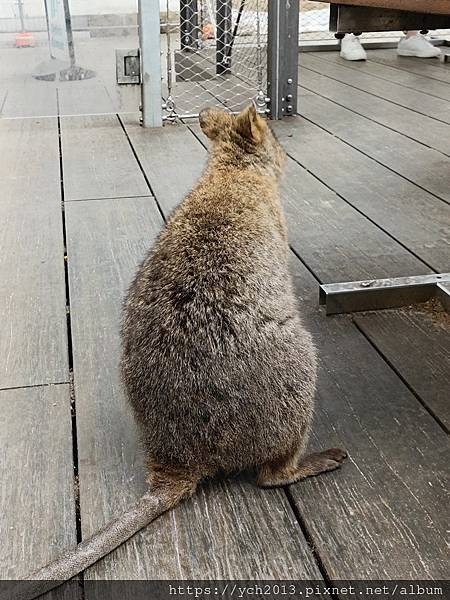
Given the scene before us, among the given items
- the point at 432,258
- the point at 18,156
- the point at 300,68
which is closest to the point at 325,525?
the point at 432,258

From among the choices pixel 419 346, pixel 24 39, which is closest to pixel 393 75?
pixel 24 39

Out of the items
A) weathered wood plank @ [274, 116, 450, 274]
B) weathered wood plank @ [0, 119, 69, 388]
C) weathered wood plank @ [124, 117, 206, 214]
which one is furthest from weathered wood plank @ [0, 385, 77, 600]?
weathered wood plank @ [124, 117, 206, 214]

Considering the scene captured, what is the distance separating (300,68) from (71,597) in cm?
572

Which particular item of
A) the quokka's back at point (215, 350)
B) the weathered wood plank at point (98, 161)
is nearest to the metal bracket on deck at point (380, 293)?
the quokka's back at point (215, 350)

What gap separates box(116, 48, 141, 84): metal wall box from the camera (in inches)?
181

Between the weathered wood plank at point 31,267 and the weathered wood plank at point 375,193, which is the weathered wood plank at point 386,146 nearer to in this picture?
the weathered wood plank at point 375,193

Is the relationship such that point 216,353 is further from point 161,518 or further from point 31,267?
point 31,267

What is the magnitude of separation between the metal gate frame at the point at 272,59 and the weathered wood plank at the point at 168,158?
19 centimetres

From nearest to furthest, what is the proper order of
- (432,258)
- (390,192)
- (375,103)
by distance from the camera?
(432,258)
(390,192)
(375,103)

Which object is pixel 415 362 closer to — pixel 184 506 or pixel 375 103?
pixel 184 506

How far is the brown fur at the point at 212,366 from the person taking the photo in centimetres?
146

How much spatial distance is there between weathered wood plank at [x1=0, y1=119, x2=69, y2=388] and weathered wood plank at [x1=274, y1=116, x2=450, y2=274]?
1.05 metres

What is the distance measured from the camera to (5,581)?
1355mm

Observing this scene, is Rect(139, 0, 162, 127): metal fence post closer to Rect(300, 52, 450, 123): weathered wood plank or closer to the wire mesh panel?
the wire mesh panel
